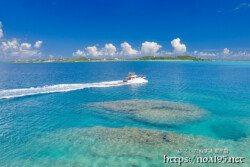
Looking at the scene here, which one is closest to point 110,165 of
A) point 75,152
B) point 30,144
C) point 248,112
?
point 75,152

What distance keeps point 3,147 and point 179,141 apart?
23310 mm

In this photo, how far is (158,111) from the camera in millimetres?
31734

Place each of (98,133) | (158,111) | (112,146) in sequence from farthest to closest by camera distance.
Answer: (158,111) → (98,133) → (112,146)

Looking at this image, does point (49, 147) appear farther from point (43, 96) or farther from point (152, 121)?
point (43, 96)

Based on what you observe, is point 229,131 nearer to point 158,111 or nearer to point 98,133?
point 158,111

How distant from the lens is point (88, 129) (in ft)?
81.1

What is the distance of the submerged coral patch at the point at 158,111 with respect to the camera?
27750 mm

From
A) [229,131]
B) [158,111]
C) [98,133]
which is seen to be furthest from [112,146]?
[229,131]

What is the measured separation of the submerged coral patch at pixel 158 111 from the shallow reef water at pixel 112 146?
4810 mm

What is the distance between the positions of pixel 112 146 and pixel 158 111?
49.4 ft

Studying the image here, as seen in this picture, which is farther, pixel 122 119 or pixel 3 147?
pixel 122 119

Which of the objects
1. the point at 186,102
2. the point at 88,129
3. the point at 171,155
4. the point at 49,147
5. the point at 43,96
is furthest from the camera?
the point at 43,96

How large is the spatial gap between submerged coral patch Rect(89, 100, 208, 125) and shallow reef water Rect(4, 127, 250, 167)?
15.8ft

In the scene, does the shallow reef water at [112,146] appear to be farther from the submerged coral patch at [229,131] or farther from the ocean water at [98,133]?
the submerged coral patch at [229,131]
